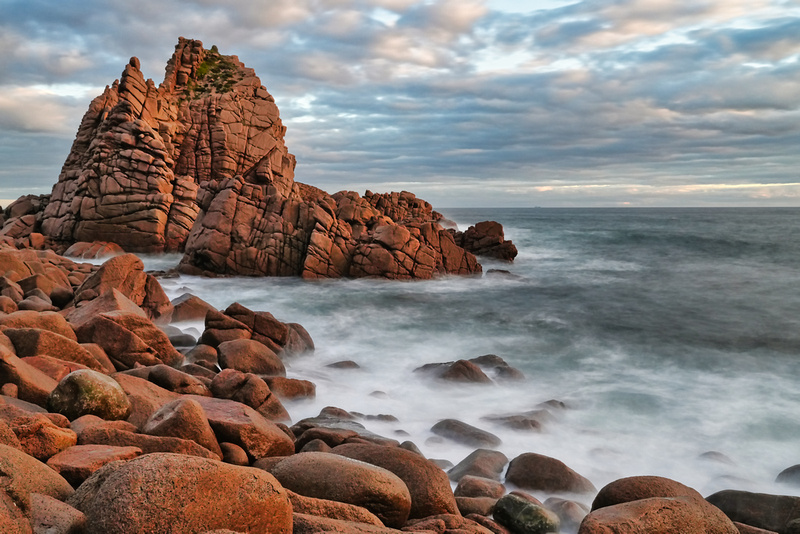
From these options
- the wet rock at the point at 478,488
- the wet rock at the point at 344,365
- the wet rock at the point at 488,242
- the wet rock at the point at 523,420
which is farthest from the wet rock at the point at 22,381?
the wet rock at the point at 488,242

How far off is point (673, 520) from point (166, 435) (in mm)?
4258

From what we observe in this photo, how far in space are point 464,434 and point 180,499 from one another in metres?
6.13

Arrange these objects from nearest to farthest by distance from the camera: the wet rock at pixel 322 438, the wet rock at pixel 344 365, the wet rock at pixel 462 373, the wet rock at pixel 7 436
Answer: the wet rock at pixel 7 436, the wet rock at pixel 322 438, the wet rock at pixel 462 373, the wet rock at pixel 344 365

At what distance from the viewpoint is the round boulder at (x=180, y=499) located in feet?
9.56

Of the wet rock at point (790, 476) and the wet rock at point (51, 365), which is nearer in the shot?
the wet rock at point (51, 365)

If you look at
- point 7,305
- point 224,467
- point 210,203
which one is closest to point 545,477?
point 224,467

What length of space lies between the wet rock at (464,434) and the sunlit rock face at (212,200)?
16412 millimetres

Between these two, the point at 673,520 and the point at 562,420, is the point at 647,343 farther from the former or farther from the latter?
the point at 673,520

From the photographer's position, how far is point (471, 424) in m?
9.47

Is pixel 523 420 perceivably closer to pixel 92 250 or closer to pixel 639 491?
pixel 639 491

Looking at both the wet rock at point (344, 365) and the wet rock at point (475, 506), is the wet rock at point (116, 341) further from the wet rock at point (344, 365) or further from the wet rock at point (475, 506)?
the wet rock at point (475, 506)

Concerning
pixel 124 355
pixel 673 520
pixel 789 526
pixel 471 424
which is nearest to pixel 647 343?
pixel 471 424

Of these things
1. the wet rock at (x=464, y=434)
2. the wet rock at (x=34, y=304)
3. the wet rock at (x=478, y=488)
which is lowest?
the wet rock at (x=464, y=434)

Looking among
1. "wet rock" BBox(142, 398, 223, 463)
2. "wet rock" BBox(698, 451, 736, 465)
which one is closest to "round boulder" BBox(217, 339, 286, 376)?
"wet rock" BBox(142, 398, 223, 463)
